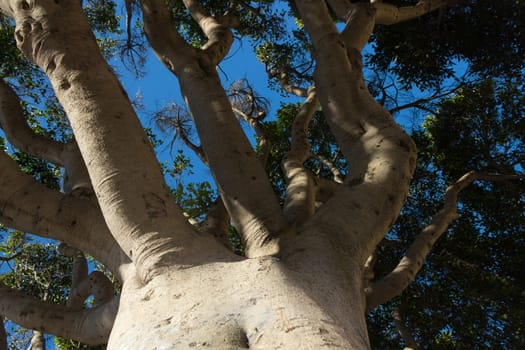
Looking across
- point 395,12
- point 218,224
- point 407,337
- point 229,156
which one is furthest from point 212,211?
point 395,12

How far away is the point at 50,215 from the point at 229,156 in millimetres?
1069

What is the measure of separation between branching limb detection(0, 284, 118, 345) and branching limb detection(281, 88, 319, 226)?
123cm

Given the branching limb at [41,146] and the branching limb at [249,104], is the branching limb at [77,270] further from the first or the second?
the branching limb at [249,104]

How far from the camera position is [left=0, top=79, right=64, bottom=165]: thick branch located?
363cm

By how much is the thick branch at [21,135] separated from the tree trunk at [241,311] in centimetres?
185

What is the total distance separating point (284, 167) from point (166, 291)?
6.75ft

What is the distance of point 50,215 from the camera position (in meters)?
2.66

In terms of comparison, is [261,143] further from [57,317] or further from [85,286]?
[57,317]

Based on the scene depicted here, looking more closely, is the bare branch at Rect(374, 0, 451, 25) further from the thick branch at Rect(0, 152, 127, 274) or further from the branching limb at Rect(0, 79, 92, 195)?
the thick branch at Rect(0, 152, 127, 274)

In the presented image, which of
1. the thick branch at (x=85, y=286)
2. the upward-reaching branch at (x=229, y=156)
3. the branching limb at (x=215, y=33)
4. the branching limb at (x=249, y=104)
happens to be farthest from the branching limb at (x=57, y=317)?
the branching limb at (x=249, y=104)

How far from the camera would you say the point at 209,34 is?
454cm

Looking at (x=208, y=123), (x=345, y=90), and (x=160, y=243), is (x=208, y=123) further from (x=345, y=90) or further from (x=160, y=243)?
(x=160, y=243)

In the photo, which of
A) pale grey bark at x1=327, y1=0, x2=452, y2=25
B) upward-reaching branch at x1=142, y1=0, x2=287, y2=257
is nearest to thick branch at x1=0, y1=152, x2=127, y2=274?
upward-reaching branch at x1=142, y1=0, x2=287, y2=257

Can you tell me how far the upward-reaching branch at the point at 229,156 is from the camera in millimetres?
2674
